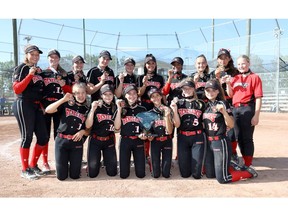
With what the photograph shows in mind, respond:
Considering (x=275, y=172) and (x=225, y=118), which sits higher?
(x=225, y=118)

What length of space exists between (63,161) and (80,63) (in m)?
1.93

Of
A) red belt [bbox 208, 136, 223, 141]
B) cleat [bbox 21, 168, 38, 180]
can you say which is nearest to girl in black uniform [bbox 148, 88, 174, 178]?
red belt [bbox 208, 136, 223, 141]

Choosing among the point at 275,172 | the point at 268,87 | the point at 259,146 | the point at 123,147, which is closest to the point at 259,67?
the point at 268,87

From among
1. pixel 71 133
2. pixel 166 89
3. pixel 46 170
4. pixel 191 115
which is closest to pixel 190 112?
pixel 191 115

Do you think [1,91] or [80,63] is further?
[1,91]

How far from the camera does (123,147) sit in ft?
16.0

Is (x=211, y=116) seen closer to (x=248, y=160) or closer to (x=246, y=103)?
(x=246, y=103)

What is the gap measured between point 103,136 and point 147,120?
830 mm

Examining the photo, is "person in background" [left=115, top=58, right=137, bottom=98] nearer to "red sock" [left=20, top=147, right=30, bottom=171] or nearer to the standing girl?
the standing girl

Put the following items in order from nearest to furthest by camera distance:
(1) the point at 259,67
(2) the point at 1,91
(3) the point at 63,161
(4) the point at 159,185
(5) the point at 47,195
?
(5) the point at 47,195 < (4) the point at 159,185 < (3) the point at 63,161 < (1) the point at 259,67 < (2) the point at 1,91

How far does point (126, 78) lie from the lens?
5.74 meters

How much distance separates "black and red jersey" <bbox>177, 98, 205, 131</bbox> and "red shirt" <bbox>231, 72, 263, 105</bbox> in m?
0.77

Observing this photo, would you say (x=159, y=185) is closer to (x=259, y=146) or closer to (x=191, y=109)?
(x=191, y=109)

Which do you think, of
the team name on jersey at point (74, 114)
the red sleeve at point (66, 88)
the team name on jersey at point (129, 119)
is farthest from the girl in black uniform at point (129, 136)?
the red sleeve at point (66, 88)
